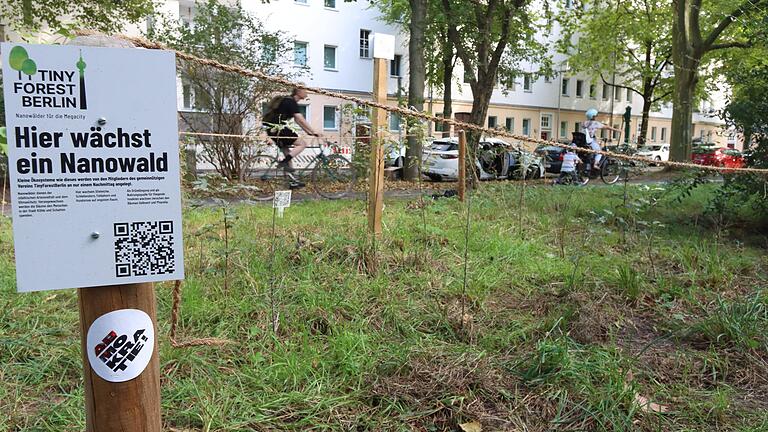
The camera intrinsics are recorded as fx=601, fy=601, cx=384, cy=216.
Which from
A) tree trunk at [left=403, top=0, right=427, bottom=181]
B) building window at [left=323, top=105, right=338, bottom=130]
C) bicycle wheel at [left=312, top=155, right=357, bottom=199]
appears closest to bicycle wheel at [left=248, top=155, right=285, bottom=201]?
bicycle wheel at [left=312, top=155, right=357, bottom=199]

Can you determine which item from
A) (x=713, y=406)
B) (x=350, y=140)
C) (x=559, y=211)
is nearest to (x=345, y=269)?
(x=713, y=406)

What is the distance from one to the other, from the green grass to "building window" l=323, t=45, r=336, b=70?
1160 inches

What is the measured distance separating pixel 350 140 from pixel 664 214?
484 cm

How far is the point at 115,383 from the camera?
168 cm

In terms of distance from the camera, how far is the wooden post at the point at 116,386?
1639 millimetres

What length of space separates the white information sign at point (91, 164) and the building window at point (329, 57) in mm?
33151

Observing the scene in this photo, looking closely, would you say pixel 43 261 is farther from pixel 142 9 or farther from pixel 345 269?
pixel 142 9

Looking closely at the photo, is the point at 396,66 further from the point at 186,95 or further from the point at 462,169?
the point at 462,169

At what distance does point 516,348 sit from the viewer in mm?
3305

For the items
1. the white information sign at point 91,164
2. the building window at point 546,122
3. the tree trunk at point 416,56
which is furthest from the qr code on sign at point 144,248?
the building window at point 546,122

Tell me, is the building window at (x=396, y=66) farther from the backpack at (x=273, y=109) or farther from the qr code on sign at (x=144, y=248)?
the qr code on sign at (x=144, y=248)

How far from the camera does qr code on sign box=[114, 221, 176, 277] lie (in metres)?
1.58

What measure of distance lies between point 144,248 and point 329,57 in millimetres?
33788

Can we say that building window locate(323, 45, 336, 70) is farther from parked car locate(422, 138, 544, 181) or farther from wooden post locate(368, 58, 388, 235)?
wooden post locate(368, 58, 388, 235)
